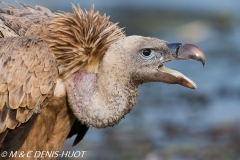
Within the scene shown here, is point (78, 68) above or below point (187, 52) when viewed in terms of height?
below

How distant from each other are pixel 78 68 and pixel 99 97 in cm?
33

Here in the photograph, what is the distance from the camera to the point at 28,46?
6676 millimetres

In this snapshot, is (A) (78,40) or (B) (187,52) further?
(A) (78,40)

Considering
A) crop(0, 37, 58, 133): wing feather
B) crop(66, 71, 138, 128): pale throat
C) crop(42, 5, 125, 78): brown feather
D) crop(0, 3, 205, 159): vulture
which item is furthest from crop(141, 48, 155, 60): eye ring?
crop(0, 37, 58, 133): wing feather

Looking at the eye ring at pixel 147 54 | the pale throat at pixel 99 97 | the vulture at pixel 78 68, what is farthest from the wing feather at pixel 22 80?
the eye ring at pixel 147 54

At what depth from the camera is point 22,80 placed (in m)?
6.59

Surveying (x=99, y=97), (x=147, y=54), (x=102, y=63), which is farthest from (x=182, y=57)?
(x=99, y=97)

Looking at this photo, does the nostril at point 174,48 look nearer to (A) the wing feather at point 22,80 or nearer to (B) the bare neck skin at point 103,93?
(B) the bare neck skin at point 103,93

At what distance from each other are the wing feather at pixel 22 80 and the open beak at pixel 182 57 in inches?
40.4

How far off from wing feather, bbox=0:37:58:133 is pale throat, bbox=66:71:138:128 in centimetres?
44

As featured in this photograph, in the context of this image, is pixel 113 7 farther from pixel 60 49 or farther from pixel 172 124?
pixel 60 49

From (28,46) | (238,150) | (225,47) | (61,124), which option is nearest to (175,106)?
(238,150)

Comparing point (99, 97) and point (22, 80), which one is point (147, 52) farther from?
point (22, 80)

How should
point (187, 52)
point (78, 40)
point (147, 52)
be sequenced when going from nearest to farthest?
point (187, 52) < point (147, 52) < point (78, 40)
